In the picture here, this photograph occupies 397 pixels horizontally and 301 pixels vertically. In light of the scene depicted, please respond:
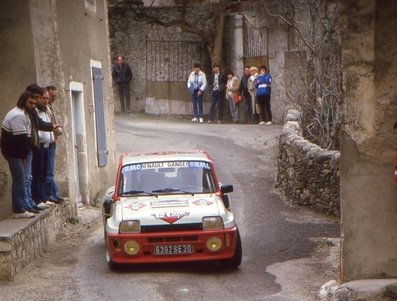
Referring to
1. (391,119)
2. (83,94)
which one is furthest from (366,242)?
(83,94)

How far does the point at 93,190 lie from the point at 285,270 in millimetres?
6752

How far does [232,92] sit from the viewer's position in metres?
28.9

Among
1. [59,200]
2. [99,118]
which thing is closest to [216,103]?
[99,118]

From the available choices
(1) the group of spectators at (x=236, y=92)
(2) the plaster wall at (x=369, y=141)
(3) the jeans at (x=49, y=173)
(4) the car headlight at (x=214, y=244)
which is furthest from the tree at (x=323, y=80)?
(2) the plaster wall at (x=369, y=141)

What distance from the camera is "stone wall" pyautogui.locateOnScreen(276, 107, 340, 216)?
51.8 ft

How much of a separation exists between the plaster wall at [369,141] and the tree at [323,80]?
27.3 feet

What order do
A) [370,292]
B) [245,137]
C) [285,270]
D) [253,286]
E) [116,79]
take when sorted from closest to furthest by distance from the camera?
[370,292], [253,286], [285,270], [245,137], [116,79]

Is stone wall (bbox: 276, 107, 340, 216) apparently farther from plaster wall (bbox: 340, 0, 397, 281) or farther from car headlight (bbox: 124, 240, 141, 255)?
plaster wall (bbox: 340, 0, 397, 281)

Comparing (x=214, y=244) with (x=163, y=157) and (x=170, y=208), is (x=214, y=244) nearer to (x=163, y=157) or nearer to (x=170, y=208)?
(x=170, y=208)

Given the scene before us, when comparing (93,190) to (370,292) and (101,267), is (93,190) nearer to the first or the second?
A: (101,267)

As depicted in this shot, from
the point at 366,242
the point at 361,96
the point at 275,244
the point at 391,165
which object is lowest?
the point at 275,244

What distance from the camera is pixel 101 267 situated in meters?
11.9

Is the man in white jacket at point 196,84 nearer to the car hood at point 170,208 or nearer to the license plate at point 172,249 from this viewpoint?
the car hood at point 170,208

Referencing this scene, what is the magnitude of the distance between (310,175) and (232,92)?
12.8 metres
